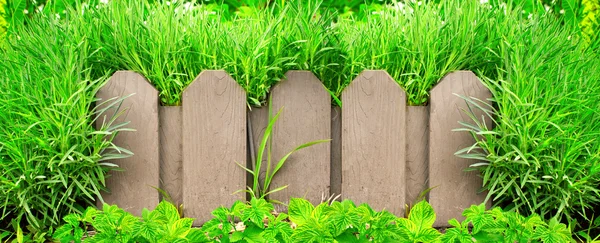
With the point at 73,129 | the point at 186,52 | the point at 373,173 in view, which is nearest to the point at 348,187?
the point at 373,173

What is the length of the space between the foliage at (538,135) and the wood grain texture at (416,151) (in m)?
0.14

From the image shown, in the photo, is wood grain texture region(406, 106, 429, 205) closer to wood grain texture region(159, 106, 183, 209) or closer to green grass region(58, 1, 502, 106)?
green grass region(58, 1, 502, 106)

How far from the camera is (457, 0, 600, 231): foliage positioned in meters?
2.29

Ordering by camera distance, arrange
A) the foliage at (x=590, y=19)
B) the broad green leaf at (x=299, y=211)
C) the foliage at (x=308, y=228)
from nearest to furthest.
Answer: the foliage at (x=308, y=228), the broad green leaf at (x=299, y=211), the foliage at (x=590, y=19)

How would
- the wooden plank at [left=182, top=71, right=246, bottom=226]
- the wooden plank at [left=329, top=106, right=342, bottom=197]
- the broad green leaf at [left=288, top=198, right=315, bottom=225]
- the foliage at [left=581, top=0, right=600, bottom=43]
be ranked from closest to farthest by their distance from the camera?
the broad green leaf at [left=288, top=198, right=315, bottom=225] → the wooden plank at [left=182, top=71, right=246, bottom=226] → the wooden plank at [left=329, top=106, right=342, bottom=197] → the foliage at [left=581, top=0, right=600, bottom=43]

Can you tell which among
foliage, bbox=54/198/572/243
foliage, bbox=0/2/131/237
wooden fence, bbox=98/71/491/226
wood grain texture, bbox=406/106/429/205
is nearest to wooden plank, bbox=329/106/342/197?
wooden fence, bbox=98/71/491/226

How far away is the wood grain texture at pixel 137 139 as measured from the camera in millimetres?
2393

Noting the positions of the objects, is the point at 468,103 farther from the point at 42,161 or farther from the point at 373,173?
the point at 42,161

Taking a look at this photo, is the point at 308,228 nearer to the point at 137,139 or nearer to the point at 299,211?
the point at 299,211

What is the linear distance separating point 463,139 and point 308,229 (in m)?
0.79

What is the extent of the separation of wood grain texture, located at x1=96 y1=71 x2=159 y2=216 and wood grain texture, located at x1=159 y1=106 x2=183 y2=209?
0.15 ft

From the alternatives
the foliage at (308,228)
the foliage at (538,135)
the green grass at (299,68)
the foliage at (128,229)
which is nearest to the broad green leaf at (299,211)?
the foliage at (308,228)

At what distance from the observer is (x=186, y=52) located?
95.1 inches

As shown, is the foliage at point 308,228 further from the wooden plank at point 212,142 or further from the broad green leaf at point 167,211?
the wooden plank at point 212,142
